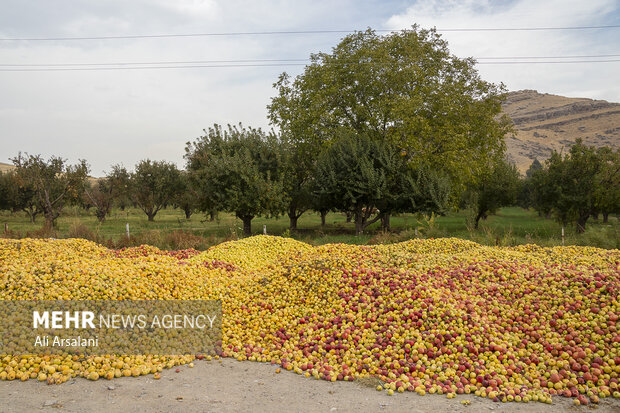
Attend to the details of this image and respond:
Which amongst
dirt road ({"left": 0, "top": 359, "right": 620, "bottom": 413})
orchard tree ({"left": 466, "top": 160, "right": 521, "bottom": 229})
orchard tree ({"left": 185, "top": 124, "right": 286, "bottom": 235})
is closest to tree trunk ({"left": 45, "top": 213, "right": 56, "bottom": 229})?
orchard tree ({"left": 185, "top": 124, "right": 286, "bottom": 235})

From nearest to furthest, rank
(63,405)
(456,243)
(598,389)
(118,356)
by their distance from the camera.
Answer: (63,405)
(598,389)
(118,356)
(456,243)

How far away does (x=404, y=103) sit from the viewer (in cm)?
2072

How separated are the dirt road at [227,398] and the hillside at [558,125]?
123 metres

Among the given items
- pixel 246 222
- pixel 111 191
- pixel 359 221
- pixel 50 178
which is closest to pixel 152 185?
pixel 111 191

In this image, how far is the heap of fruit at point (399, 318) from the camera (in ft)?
16.7

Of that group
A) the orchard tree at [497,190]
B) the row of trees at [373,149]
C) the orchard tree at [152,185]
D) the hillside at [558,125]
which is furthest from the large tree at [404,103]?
the hillside at [558,125]

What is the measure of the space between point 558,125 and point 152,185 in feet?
534

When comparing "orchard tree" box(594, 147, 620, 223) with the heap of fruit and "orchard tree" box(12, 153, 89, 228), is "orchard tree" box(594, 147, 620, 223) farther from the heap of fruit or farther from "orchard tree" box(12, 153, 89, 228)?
"orchard tree" box(12, 153, 89, 228)

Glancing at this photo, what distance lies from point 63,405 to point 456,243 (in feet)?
33.2

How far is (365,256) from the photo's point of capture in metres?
9.94

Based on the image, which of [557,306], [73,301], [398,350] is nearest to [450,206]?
[557,306]

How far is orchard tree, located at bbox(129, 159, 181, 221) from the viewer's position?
35.4 m

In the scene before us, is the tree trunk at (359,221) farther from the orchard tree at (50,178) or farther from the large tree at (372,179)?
the orchard tree at (50,178)

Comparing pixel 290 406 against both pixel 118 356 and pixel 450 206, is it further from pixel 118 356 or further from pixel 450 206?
pixel 450 206
